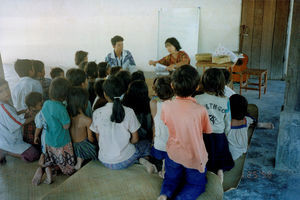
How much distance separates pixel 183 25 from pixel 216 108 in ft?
15.0

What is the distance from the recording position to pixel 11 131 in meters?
2.32

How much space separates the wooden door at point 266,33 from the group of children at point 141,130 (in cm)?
404

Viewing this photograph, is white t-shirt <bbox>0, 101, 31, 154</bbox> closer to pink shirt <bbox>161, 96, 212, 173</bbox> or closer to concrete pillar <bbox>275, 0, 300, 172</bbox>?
pink shirt <bbox>161, 96, 212, 173</bbox>

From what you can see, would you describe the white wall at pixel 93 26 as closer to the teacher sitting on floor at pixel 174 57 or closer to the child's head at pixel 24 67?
the teacher sitting on floor at pixel 174 57

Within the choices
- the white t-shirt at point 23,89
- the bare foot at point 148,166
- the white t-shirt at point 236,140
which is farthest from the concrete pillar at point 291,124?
the white t-shirt at point 23,89

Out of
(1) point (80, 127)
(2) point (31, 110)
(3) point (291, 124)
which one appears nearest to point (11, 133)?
(2) point (31, 110)

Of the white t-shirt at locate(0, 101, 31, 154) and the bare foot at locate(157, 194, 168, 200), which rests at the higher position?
the white t-shirt at locate(0, 101, 31, 154)

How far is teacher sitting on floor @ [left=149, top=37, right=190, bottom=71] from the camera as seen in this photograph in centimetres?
397

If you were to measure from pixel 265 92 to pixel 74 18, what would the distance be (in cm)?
517

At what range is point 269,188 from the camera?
2156mm

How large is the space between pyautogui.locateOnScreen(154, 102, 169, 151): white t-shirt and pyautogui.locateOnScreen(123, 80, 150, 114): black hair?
263 mm

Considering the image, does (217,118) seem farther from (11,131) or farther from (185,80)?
(11,131)

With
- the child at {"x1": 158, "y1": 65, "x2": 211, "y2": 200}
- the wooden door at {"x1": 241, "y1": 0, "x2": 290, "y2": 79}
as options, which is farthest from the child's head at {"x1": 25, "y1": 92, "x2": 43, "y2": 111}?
the wooden door at {"x1": 241, "y1": 0, "x2": 290, "y2": 79}

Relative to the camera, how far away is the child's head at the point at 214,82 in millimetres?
2115
